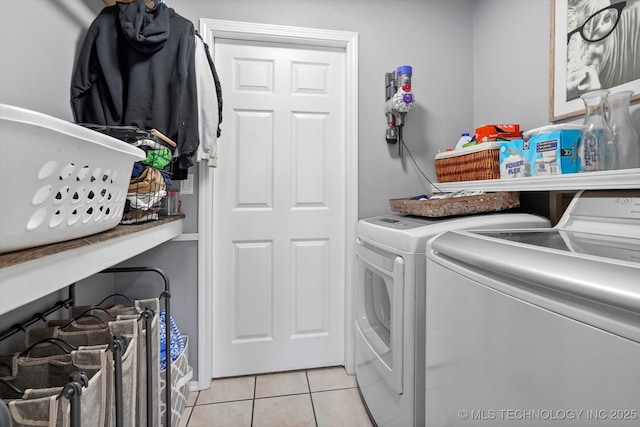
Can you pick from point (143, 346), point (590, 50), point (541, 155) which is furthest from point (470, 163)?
point (143, 346)

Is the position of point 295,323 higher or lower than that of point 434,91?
lower

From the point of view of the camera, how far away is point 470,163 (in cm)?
169

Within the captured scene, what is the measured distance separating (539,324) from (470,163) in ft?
3.96

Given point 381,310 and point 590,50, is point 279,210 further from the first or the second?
point 590,50

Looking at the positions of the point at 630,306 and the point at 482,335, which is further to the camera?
the point at 482,335

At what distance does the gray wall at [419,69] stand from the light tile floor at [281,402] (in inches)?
11.0

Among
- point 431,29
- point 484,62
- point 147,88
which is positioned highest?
point 431,29

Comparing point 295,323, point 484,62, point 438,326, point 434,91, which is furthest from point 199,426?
point 484,62

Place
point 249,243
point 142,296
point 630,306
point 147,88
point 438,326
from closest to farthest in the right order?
point 630,306
point 438,326
point 147,88
point 142,296
point 249,243

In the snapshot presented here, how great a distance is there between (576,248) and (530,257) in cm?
16

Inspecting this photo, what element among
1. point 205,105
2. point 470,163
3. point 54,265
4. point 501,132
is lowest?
point 54,265

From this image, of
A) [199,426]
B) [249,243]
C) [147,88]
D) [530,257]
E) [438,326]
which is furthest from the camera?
[249,243]

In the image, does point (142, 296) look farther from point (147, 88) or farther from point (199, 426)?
point (147, 88)

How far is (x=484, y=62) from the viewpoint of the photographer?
2.04 meters
